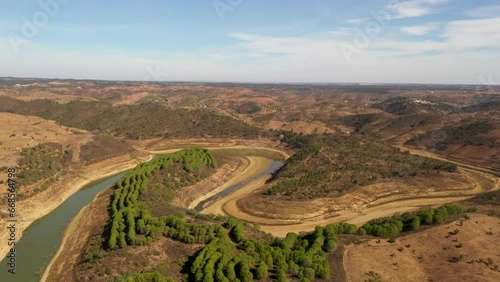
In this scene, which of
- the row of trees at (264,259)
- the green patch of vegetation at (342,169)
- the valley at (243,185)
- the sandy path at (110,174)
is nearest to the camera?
the row of trees at (264,259)

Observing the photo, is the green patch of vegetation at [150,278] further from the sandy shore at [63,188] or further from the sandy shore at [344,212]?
the sandy shore at [63,188]

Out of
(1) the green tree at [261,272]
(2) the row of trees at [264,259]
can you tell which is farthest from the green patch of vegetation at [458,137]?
(1) the green tree at [261,272]

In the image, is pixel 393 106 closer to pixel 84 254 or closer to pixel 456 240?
pixel 456 240

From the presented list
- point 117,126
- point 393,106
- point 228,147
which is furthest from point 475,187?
point 393,106

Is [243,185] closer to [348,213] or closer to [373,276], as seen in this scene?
[348,213]

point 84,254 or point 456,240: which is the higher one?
point 456,240
